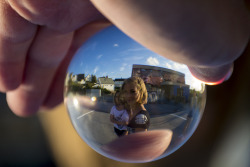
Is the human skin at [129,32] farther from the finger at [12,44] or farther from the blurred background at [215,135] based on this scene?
the blurred background at [215,135]

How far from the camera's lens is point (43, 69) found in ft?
2.61

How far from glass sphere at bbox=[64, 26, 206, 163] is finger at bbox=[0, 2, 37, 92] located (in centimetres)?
20

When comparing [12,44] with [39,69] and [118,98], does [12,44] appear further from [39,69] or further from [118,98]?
[118,98]

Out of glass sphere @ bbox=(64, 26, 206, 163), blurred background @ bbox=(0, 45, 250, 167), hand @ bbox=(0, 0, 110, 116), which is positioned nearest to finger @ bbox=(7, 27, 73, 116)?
hand @ bbox=(0, 0, 110, 116)

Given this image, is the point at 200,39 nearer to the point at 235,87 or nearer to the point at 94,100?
the point at 94,100

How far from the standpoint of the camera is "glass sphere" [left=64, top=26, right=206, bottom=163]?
36 centimetres

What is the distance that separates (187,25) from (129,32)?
0.08 m

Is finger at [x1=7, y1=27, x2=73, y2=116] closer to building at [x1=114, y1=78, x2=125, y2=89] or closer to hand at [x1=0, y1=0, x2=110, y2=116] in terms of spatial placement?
hand at [x1=0, y1=0, x2=110, y2=116]

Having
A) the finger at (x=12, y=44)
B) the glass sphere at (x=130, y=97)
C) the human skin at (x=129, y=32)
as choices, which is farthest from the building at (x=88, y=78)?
the finger at (x=12, y=44)

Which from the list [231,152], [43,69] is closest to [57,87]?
[43,69]

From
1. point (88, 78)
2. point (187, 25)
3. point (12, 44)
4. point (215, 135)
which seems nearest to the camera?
point (187, 25)

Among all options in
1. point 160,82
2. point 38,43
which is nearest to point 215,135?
point 160,82

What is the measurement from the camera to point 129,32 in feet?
0.97

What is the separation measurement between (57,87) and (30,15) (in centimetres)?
51
